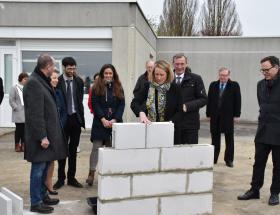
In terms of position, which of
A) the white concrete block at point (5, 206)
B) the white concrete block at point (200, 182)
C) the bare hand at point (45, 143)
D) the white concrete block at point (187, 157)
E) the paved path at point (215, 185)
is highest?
the bare hand at point (45, 143)

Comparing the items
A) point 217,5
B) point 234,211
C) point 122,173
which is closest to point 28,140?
point 122,173

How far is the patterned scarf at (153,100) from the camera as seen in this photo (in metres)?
5.17

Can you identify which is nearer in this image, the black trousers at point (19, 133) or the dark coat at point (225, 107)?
the dark coat at point (225, 107)

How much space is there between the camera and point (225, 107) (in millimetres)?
8422

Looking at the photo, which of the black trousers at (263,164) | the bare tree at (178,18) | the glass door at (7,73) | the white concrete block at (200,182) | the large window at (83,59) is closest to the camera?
the white concrete block at (200,182)

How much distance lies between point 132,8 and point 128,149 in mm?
8698

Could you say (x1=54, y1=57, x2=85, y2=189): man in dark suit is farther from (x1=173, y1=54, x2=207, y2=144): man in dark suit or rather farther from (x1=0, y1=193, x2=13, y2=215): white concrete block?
(x1=0, y1=193, x2=13, y2=215): white concrete block

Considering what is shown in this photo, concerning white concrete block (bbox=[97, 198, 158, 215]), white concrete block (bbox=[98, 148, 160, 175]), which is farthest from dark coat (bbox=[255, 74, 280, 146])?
white concrete block (bbox=[97, 198, 158, 215])

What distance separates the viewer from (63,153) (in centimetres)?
530

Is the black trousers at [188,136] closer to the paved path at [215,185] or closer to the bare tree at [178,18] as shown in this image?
the paved path at [215,185]

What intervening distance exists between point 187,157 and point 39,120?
1.72 m

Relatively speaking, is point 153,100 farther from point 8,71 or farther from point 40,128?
point 8,71

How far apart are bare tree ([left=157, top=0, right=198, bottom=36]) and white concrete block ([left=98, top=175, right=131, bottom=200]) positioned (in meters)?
29.5

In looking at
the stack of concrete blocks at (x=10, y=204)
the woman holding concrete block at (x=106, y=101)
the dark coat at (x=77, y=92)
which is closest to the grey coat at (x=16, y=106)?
the dark coat at (x=77, y=92)
